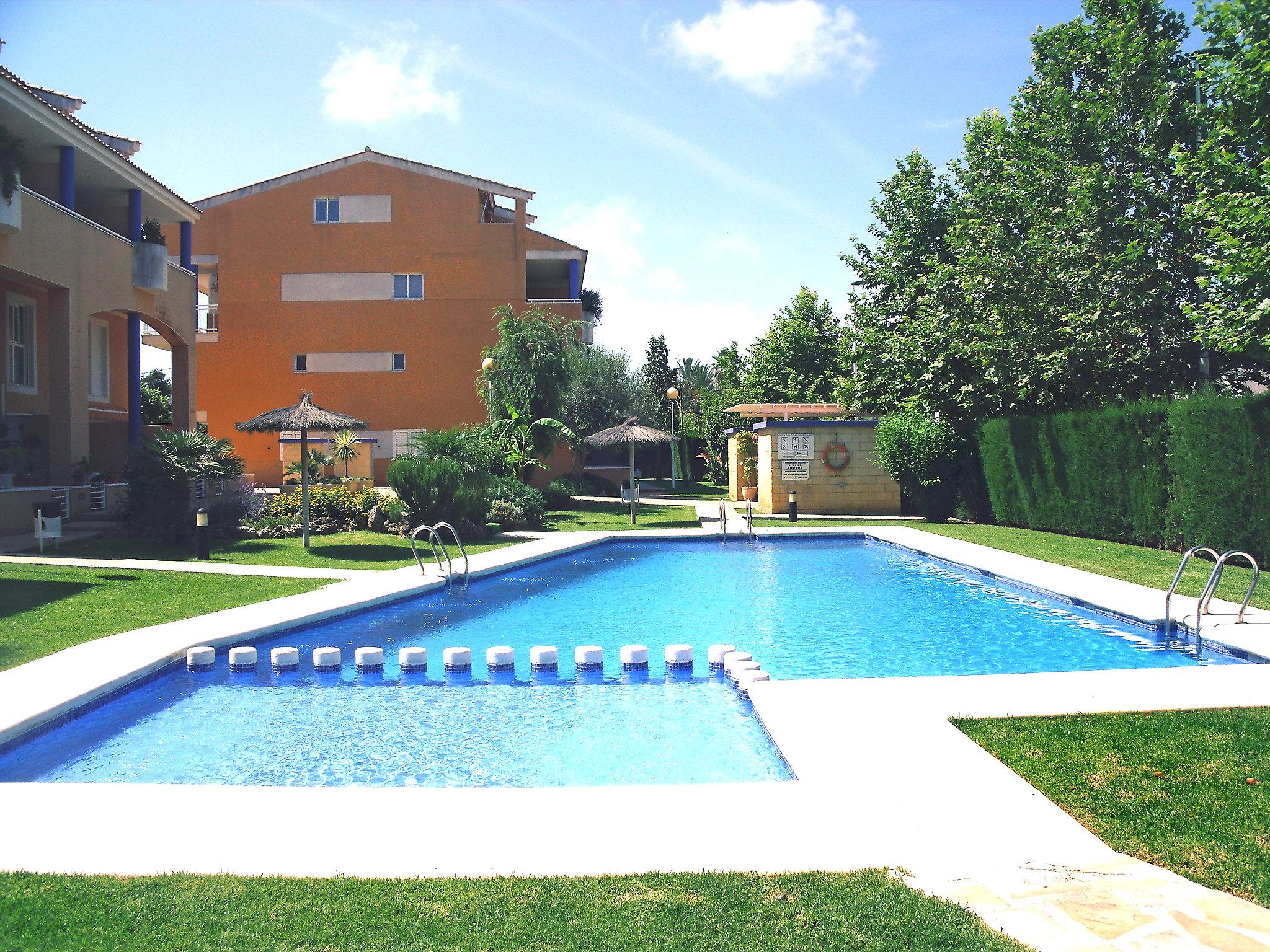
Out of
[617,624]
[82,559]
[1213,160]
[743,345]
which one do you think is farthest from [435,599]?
[743,345]

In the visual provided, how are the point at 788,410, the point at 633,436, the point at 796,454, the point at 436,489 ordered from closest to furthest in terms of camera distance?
the point at 436,489, the point at 633,436, the point at 796,454, the point at 788,410

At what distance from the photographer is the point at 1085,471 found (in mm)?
19281

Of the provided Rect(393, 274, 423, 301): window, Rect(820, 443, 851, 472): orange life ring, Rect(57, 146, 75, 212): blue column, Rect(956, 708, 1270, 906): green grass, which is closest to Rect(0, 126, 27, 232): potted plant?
Rect(57, 146, 75, 212): blue column

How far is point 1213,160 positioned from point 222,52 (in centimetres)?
1620

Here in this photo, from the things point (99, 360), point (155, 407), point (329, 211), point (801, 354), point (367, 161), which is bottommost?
point (99, 360)

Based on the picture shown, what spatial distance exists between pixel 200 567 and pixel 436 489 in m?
5.32

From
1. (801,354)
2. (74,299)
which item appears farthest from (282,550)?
(801,354)

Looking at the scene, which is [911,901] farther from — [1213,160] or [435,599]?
[1213,160]

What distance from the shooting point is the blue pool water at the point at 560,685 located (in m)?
6.53

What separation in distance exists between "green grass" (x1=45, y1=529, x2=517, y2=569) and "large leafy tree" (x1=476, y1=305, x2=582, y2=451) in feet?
33.1

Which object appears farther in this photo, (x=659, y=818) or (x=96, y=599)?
(x=96, y=599)

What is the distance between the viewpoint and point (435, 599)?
13047 mm

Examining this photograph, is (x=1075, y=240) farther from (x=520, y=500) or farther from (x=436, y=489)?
(x=436, y=489)

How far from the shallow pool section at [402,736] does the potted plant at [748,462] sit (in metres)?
22.6
